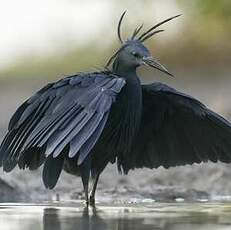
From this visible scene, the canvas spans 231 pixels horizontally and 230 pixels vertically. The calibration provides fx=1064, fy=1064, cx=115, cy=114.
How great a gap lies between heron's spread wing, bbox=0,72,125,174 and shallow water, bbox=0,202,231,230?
481mm

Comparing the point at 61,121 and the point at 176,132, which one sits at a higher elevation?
the point at 176,132

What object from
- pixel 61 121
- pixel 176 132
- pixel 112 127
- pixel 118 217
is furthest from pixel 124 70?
pixel 118 217

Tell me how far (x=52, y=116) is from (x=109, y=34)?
32.6 feet

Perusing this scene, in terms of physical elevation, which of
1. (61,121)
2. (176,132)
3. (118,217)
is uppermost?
(176,132)

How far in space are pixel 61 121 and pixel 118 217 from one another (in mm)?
1263

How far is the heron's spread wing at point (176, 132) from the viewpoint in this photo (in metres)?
10.2

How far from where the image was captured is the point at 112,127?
9547mm

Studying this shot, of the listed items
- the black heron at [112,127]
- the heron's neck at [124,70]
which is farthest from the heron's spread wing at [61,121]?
the heron's neck at [124,70]

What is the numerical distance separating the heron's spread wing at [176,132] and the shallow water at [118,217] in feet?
3.87

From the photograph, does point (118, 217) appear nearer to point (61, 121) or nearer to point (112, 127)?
point (61, 121)

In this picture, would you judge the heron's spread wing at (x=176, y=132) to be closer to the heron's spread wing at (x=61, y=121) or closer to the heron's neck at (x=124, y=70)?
the heron's neck at (x=124, y=70)

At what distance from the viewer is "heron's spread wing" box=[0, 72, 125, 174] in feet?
27.9

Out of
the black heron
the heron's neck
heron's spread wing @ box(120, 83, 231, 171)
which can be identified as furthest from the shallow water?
the heron's neck

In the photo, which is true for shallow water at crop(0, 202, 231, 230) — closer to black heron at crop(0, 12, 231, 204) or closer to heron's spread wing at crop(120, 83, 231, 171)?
black heron at crop(0, 12, 231, 204)
